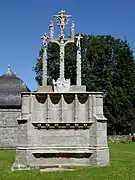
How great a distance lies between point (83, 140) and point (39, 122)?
2.25 m

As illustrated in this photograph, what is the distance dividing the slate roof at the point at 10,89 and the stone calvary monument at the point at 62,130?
20304 mm

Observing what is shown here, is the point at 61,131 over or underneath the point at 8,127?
underneath

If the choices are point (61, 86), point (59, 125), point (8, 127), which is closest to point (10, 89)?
point (8, 127)

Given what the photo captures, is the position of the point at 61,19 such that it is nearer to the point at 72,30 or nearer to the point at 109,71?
the point at 72,30

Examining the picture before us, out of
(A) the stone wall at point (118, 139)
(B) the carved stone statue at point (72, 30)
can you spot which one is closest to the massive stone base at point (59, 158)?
(B) the carved stone statue at point (72, 30)

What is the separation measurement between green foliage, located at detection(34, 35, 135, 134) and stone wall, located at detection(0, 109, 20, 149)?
45.1 ft

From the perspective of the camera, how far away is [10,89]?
39.1 metres

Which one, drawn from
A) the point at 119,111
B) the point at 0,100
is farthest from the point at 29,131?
the point at 119,111

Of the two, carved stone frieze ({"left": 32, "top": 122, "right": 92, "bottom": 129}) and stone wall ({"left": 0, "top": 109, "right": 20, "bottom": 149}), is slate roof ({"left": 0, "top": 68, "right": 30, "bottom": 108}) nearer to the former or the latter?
stone wall ({"left": 0, "top": 109, "right": 20, "bottom": 149})

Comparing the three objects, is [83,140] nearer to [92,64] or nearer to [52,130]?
[52,130]

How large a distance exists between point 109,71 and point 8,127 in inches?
827

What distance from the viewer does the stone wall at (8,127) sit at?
37.6 m

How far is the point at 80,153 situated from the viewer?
1755 centimetres

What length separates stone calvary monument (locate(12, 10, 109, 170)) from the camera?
17.5m
